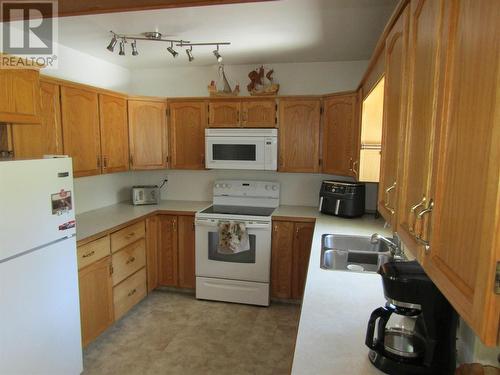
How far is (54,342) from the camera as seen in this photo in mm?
1966

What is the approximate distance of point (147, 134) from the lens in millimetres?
3537

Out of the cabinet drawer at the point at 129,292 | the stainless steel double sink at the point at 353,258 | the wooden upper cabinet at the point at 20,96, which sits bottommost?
the cabinet drawer at the point at 129,292

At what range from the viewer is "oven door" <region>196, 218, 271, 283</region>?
3.19 meters

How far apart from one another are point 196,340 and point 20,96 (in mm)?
2139

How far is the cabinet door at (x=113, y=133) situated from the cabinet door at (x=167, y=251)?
27.2 inches

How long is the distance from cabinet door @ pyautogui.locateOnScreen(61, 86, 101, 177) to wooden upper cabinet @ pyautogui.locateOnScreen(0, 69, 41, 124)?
1.26 feet

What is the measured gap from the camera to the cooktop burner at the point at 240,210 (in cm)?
339

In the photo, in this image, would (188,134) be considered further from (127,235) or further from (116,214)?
(127,235)

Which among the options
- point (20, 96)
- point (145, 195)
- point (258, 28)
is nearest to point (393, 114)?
point (258, 28)

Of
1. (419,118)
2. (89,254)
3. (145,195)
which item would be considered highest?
(419,118)

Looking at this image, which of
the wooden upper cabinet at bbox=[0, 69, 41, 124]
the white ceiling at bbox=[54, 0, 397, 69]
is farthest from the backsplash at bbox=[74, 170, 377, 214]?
the white ceiling at bbox=[54, 0, 397, 69]

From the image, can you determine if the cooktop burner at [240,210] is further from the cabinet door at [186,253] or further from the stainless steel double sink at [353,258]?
the stainless steel double sink at [353,258]

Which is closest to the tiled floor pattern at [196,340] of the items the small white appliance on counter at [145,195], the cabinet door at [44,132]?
the small white appliance on counter at [145,195]

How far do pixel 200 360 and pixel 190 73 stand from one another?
2.86m
